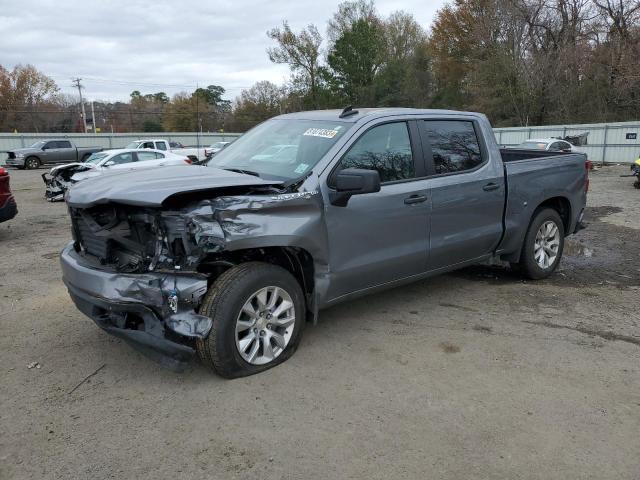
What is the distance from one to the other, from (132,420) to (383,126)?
117 inches

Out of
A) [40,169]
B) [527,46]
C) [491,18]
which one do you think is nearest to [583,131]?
[527,46]

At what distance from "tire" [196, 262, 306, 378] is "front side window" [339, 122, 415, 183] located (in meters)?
1.08

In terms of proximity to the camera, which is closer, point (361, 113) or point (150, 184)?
point (150, 184)

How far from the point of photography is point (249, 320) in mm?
3709

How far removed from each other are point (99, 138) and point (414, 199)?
1505 inches

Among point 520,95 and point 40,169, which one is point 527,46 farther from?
point 40,169

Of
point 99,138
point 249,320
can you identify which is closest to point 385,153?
point 249,320

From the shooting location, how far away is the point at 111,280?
353 cm

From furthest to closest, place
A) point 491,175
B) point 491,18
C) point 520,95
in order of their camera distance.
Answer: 1. point 491,18
2. point 520,95
3. point 491,175

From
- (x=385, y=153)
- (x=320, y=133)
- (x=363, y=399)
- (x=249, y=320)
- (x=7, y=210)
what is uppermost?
(x=320, y=133)

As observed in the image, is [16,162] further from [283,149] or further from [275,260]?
[275,260]

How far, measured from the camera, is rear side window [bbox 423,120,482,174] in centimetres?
488

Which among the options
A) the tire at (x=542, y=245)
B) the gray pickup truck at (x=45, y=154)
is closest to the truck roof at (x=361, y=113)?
the tire at (x=542, y=245)

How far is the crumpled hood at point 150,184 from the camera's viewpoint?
343 centimetres
